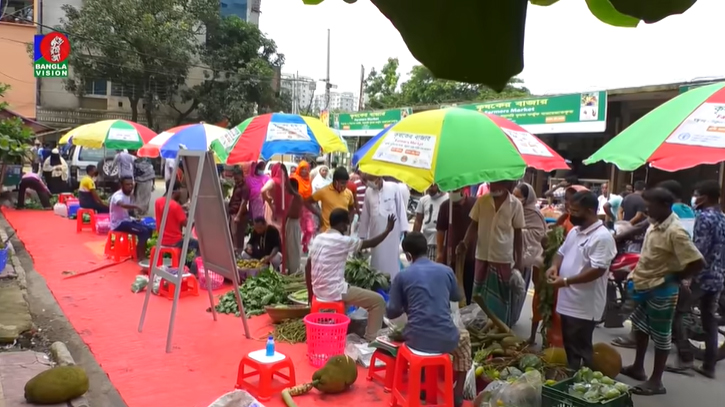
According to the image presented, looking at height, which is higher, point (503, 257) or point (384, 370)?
point (503, 257)

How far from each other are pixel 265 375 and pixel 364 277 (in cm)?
198

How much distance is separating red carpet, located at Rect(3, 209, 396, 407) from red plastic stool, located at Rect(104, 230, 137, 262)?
0.95 feet

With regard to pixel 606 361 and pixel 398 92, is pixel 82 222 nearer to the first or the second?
pixel 606 361

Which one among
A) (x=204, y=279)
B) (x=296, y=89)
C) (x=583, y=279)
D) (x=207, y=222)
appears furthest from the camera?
(x=296, y=89)

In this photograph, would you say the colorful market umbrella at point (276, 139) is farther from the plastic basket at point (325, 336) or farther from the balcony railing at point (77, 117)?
the balcony railing at point (77, 117)

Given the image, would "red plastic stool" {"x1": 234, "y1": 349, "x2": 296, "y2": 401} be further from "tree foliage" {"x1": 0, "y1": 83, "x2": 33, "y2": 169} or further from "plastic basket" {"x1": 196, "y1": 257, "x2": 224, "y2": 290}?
"tree foliage" {"x1": 0, "y1": 83, "x2": 33, "y2": 169}

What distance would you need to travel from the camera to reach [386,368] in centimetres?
442

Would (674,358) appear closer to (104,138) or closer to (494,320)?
(494,320)

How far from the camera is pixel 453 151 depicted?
4391 millimetres

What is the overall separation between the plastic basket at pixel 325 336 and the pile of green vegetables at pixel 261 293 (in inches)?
59.7

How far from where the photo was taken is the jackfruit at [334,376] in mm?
4152

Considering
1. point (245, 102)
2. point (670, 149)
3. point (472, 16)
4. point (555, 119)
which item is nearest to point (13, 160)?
point (670, 149)

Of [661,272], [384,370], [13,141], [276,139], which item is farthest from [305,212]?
[661,272]

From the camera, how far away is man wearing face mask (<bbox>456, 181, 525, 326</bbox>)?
5098 mm
